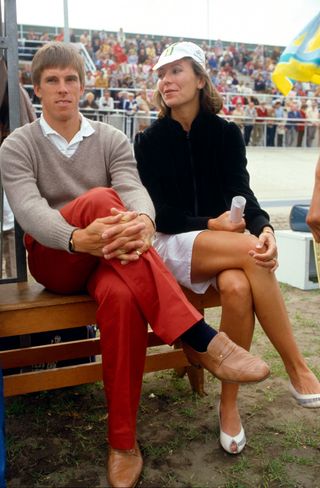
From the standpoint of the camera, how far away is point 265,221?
2.56 m

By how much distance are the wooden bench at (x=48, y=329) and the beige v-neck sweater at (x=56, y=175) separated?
0.92ft

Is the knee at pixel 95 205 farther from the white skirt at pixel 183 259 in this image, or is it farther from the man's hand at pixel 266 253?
the man's hand at pixel 266 253

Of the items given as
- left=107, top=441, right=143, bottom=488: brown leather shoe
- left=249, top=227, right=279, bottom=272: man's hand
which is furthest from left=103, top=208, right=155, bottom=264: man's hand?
left=107, top=441, right=143, bottom=488: brown leather shoe

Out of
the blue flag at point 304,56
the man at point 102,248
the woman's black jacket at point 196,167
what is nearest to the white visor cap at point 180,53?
the woman's black jacket at point 196,167

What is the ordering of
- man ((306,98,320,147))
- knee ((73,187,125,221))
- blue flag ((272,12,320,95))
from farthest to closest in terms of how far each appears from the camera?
man ((306,98,320,147))
blue flag ((272,12,320,95))
knee ((73,187,125,221))

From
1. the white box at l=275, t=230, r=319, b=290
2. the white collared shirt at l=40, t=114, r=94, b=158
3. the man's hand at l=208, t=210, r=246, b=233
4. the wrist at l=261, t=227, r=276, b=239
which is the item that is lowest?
the white box at l=275, t=230, r=319, b=290

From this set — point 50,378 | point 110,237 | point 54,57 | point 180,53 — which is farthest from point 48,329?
point 180,53

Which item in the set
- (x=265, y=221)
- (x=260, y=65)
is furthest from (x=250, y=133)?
(x=265, y=221)

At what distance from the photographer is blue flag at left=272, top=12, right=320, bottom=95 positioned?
5.90 m

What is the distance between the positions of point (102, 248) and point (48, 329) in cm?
46

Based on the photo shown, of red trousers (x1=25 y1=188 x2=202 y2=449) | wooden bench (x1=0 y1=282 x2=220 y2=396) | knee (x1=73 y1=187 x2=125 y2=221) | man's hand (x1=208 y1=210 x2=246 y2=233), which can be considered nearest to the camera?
red trousers (x1=25 y1=188 x2=202 y2=449)

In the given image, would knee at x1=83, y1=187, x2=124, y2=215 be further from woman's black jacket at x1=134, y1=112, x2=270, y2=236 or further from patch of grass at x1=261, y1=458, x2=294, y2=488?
patch of grass at x1=261, y1=458, x2=294, y2=488

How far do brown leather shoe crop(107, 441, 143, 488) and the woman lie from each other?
1.33 feet

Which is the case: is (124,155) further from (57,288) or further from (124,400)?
(124,400)
